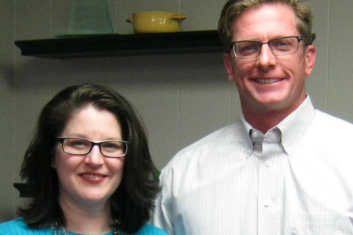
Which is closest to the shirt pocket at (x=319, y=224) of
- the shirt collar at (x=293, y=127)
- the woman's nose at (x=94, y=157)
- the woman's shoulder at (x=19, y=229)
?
Answer: the shirt collar at (x=293, y=127)

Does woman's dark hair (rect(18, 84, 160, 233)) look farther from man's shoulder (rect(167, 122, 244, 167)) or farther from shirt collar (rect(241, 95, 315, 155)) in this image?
shirt collar (rect(241, 95, 315, 155))

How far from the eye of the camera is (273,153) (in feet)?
4.67

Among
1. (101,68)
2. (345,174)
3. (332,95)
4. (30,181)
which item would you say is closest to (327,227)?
(345,174)

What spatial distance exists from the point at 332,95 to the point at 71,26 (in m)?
1.29

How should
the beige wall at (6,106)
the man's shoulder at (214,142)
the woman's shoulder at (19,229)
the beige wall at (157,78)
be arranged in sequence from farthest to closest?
1. the beige wall at (6,106)
2. the beige wall at (157,78)
3. the man's shoulder at (214,142)
4. the woman's shoulder at (19,229)

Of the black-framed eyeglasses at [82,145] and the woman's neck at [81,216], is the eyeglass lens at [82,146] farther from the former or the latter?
the woman's neck at [81,216]

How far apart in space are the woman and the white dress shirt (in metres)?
0.14

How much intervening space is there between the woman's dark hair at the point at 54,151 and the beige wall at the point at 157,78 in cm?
111

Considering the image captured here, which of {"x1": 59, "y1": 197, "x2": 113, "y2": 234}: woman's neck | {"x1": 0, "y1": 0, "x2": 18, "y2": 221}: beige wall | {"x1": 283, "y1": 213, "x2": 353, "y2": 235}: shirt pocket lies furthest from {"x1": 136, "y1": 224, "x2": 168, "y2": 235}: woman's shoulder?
{"x1": 0, "y1": 0, "x2": 18, "y2": 221}: beige wall

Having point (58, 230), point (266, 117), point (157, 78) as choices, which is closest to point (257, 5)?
point (266, 117)

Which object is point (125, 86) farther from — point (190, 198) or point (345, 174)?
point (345, 174)

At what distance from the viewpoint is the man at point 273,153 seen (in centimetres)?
134

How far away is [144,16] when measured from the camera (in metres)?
2.36

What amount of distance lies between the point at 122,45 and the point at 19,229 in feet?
4.26
